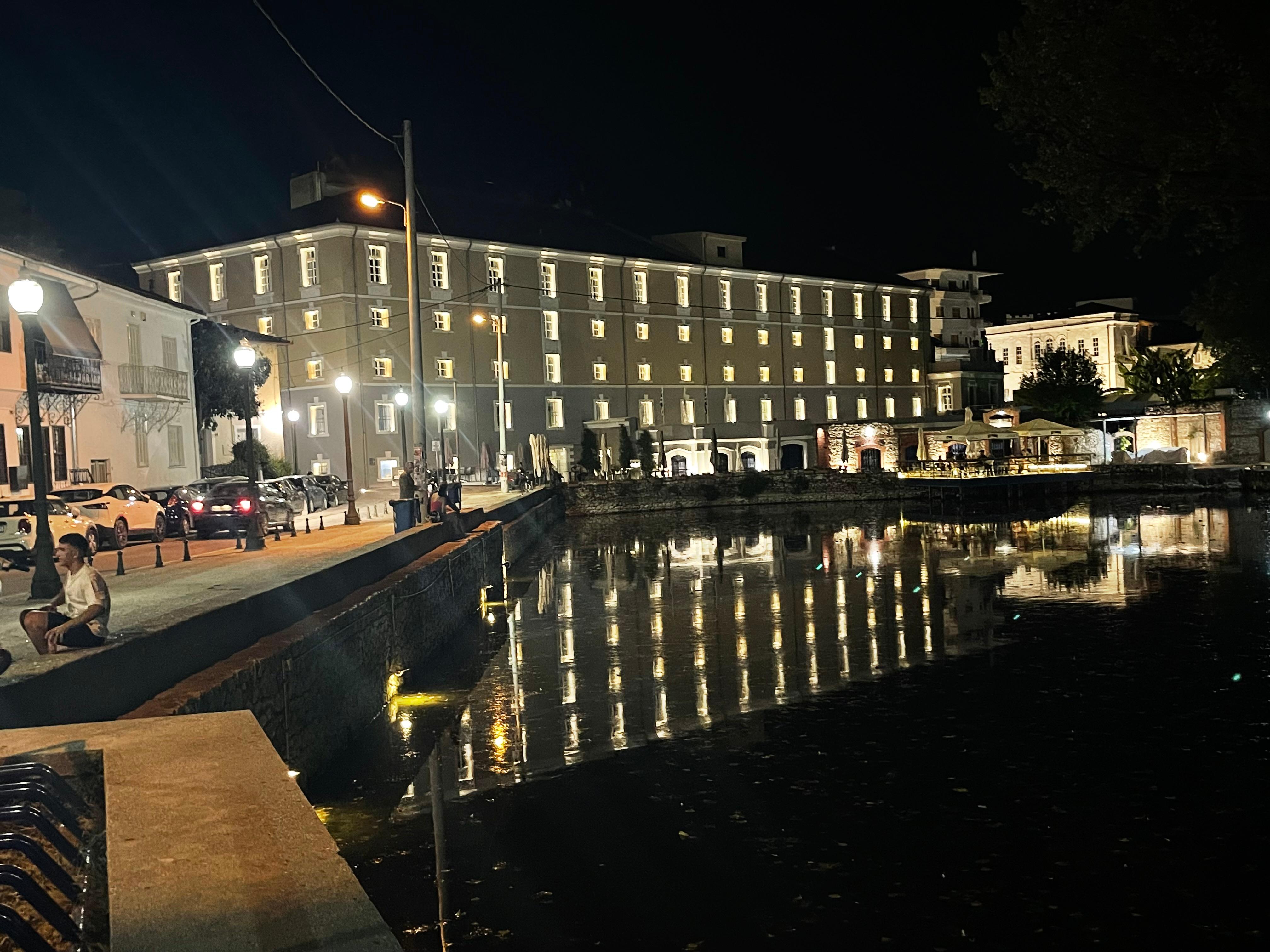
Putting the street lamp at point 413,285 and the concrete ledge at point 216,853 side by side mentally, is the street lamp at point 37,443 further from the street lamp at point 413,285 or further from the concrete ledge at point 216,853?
the street lamp at point 413,285

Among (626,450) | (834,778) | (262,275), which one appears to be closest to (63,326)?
(834,778)

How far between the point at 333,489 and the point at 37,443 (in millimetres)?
34698

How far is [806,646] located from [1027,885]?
38.8 ft

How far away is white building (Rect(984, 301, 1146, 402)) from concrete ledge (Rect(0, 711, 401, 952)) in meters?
103

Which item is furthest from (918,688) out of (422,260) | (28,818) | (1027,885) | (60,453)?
(422,260)

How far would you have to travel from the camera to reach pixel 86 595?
10828 millimetres

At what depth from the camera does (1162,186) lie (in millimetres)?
20141

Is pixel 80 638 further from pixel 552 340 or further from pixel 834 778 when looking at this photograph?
pixel 552 340

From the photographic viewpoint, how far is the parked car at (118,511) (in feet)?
91.7

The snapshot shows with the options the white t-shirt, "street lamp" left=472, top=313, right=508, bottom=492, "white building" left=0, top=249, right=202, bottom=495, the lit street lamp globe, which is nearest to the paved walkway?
the white t-shirt

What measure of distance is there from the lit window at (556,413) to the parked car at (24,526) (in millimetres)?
44453

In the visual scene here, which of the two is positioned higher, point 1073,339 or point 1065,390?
point 1073,339

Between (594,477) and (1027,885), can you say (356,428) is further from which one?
(1027,885)

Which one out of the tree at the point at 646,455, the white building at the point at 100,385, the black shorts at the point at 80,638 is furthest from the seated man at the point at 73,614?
the tree at the point at 646,455
